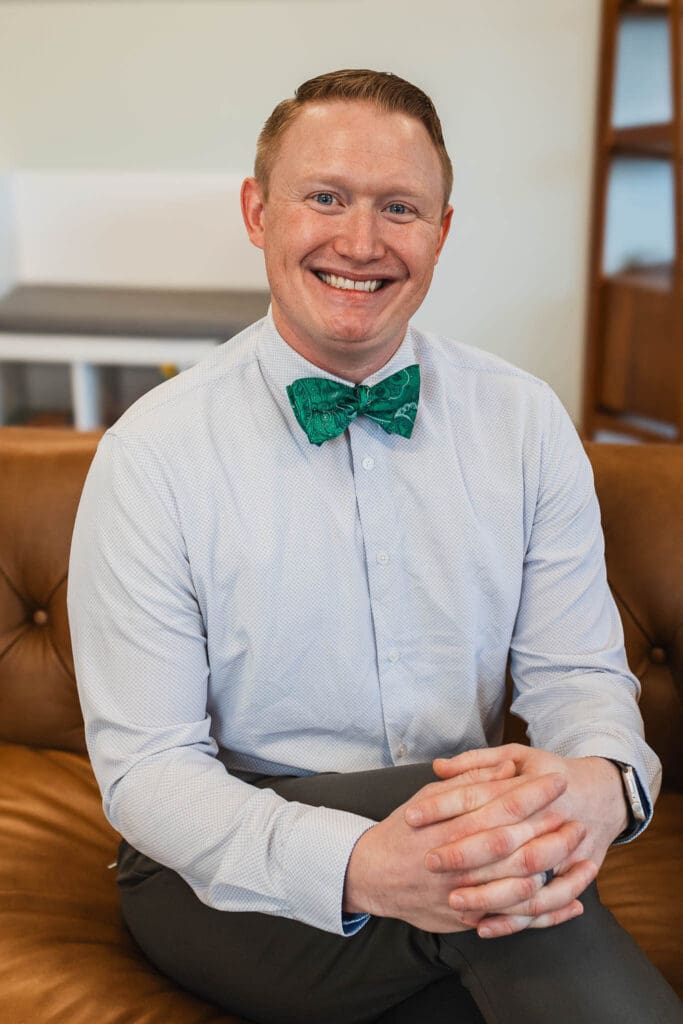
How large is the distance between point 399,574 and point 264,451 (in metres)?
0.21

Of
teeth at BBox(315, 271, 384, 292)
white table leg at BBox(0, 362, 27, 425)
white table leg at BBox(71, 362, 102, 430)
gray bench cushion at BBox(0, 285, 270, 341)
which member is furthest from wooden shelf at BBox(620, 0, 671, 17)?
teeth at BBox(315, 271, 384, 292)

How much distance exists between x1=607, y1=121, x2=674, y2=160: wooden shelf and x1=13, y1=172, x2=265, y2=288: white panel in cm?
117

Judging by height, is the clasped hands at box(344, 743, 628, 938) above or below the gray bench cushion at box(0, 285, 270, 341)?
below

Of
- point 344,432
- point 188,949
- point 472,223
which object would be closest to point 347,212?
point 344,432

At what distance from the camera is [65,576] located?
1.61 m

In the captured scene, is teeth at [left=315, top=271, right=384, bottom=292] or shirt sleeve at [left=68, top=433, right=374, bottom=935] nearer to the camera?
shirt sleeve at [left=68, top=433, right=374, bottom=935]

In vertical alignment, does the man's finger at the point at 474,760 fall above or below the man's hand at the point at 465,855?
above

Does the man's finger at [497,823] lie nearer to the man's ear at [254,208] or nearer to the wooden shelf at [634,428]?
the man's ear at [254,208]

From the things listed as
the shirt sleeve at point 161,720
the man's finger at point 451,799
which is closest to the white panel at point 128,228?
the shirt sleeve at point 161,720

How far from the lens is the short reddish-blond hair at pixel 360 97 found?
4.30 ft

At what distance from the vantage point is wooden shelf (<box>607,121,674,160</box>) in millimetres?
3379

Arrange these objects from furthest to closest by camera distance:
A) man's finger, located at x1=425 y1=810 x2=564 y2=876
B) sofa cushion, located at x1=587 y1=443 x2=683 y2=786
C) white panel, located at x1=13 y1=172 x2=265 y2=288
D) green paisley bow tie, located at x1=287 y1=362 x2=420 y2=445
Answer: white panel, located at x1=13 y1=172 x2=265 y2=288, sofa cushion, located at x1=587 y1=443 x2=683 y2=786, green paisley bow tie, located at x1=287 y1=362 x2=420 y2=445, man's finger, located at x1=425 y1=810 x2=564 y2=876

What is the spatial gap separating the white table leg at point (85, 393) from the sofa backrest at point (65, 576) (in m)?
1.56

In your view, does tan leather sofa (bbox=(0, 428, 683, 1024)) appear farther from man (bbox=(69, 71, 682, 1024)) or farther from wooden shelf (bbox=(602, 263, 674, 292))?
wooden shelf (bbox=(602, 263, 674, 292))
